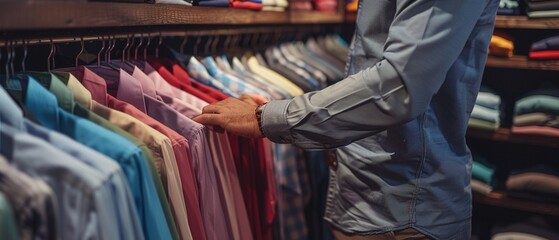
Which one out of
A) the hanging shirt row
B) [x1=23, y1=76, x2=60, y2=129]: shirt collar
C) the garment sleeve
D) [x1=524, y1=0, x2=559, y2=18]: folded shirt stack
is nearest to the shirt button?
the hanging shirt row

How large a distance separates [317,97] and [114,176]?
43 centimetres

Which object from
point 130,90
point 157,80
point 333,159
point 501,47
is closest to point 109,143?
point 130,90

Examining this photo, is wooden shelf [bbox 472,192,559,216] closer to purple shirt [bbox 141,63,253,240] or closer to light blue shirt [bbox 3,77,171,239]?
purple shirt [bbox 141,63,253,240]

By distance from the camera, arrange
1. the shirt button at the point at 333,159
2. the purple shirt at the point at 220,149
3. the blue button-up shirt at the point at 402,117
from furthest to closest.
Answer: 1. the shirt button at the point at 333,159
2. the purple shirt at the point at 220,149
3. the blue button-up shirt at the point at 402,117

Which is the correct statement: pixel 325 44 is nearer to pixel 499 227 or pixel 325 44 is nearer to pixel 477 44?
pixel 499 227

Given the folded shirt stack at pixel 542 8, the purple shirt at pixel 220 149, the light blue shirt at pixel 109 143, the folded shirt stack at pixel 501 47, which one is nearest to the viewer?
the light blue shirt at pixel 109 143

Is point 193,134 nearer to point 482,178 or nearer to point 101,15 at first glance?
point 101,15

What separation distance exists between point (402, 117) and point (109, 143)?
0.52 metres

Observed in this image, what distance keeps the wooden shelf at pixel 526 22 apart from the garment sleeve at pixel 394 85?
92 cm

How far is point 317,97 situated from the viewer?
1.01 m

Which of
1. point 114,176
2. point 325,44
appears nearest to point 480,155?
point 325,44

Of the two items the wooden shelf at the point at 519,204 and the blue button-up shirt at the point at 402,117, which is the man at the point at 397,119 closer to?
the blue button-up shirt at the point at 402,117

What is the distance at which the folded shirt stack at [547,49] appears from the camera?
5.78ft

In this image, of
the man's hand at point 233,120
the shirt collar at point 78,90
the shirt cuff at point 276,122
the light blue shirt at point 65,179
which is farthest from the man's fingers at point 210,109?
the light blue shirt at point 65,179
